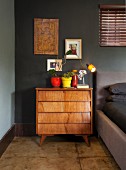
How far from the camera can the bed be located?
1.78m

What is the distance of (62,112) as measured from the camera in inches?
108

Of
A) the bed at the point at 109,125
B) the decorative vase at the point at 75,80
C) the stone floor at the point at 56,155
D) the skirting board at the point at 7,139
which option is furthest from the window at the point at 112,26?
the skirting board at the point at 7,139

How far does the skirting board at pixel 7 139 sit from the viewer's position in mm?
2450

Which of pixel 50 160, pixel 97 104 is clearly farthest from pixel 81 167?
pixel 97 104

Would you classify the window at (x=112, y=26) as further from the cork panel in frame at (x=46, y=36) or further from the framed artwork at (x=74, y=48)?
the cork panel in frame at (x=46, y=36)

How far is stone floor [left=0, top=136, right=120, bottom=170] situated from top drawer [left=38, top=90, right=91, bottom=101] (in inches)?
25.2

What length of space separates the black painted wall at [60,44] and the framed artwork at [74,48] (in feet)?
0.23

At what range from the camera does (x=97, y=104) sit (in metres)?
3.07

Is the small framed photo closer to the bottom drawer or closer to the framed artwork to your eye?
the framed artwork

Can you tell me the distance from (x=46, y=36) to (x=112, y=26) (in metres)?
1.03

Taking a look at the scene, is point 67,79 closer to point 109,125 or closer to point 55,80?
point 55,80

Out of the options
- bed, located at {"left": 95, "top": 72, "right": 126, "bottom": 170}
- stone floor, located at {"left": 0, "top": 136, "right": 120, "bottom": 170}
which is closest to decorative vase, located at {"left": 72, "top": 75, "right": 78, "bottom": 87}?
bed, located at {"left": 95, "top": 72, "right": 126, "bottom": 170}

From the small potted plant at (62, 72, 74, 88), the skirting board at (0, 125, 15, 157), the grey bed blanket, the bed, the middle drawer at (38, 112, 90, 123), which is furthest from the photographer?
the small potted plant at (62, 72, 74, 88)

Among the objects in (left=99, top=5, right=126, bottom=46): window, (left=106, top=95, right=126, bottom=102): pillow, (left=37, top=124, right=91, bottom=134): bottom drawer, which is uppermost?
(left=99, top=5, right=126, bottom=46): window
